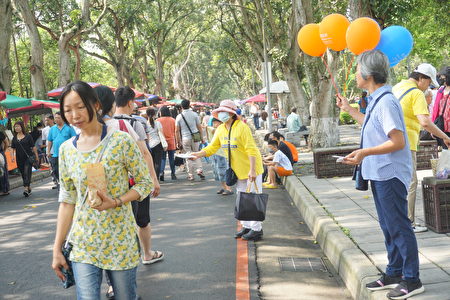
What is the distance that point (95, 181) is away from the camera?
271 centimetres

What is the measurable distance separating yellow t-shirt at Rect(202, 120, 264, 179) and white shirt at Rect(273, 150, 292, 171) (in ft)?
14.0

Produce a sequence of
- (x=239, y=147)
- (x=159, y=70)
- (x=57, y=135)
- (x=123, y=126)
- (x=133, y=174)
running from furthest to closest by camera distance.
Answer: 1. (x=159, y=70)
2. (x=57, y=135)
3. (x=239, y=147)
4. (x=123, y=126)
5. (x=133, y=174)

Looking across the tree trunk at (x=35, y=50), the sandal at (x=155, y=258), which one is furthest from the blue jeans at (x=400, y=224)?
the tree trunk at (x=35, y=50)

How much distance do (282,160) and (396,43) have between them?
19.5 ft

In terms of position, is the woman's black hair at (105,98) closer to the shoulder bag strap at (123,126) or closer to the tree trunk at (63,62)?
the shoulder bag strap at (123,126)

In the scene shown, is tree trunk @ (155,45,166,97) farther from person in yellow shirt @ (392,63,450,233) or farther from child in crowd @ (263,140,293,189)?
person in yellow shirt @ (392,63,450,233)

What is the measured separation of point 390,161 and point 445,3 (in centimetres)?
1846

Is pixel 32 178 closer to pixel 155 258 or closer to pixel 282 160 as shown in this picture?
pixel 282 160

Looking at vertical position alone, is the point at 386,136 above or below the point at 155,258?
above

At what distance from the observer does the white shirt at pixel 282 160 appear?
1080 centimetres

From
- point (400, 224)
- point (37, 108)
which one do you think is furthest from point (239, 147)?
point (37, 108)

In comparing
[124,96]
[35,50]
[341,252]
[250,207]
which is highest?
[35,50]

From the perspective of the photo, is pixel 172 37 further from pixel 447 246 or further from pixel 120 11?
pixel 447 246

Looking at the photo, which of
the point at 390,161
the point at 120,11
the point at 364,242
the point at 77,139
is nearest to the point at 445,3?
the point at 120,11
